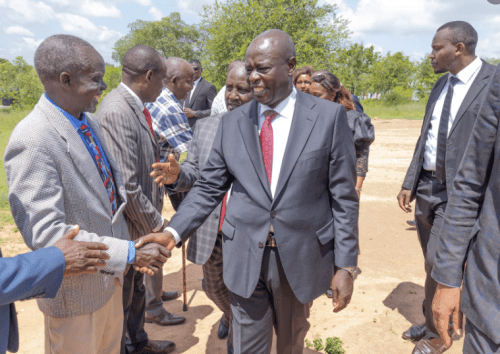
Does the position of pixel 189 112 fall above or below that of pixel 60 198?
above

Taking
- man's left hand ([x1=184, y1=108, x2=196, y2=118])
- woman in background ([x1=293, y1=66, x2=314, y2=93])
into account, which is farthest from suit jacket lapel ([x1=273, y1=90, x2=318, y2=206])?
man's left hand ([x1=184, y1=108, x2=196, y2=118])

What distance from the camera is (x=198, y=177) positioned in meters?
3.06

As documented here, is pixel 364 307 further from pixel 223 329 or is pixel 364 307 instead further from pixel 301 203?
pixel 301 203

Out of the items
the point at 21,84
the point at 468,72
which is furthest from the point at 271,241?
the point at 21,84

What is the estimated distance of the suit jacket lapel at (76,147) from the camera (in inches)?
79.5

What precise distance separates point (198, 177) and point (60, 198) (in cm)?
125

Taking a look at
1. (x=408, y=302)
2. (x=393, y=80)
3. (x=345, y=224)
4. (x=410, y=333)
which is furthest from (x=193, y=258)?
(x=393, y=80)

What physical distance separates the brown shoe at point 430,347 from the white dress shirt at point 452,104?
58.3 inches

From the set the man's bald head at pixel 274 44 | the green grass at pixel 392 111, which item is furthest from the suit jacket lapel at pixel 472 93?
the green grass at pixel 392 111

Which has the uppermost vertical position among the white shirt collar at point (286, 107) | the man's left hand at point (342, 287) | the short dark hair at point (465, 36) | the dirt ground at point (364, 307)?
the short dark hair at point (465, 36)

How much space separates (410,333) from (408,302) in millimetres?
755

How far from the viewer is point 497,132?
1671mm

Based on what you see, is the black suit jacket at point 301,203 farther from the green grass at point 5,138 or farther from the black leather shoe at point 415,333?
the green grass at point 5,138

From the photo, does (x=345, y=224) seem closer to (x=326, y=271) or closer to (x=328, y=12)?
(x=326, y=271)
